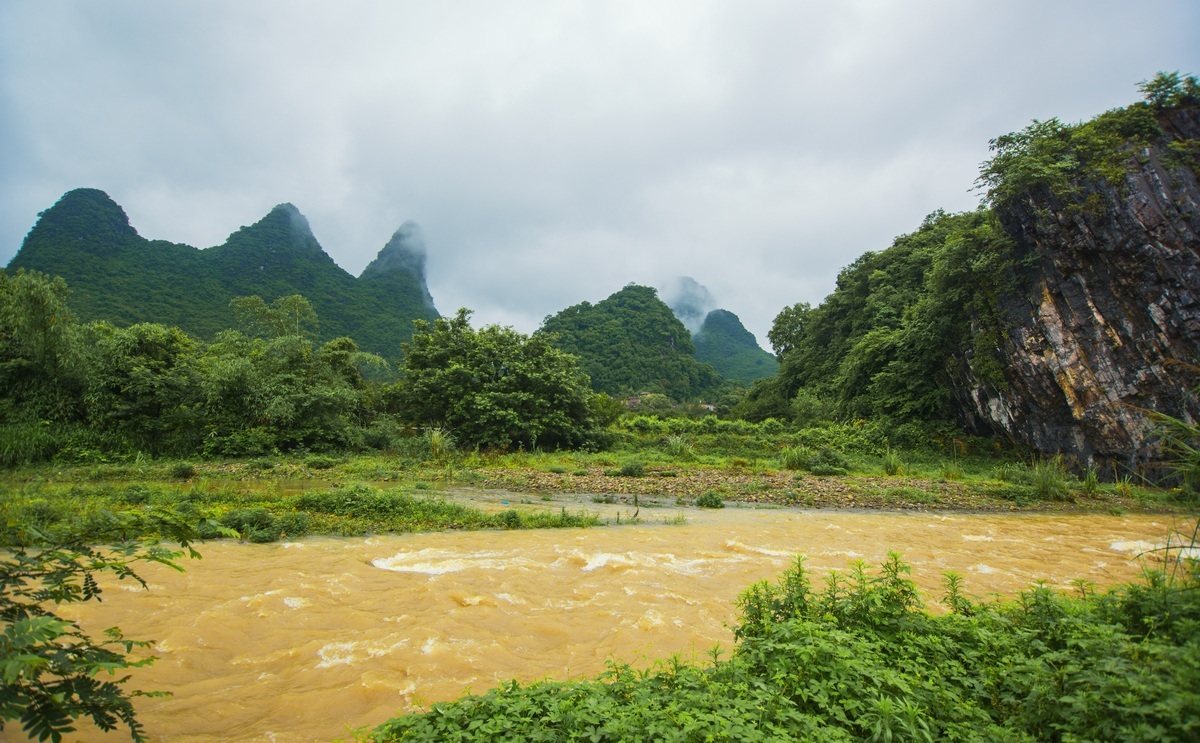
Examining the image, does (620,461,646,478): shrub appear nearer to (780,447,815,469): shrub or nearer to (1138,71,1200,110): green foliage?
(780,447,815,469): shrub

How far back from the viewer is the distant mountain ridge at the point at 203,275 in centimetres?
3716

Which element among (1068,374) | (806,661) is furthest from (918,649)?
(1068,374)

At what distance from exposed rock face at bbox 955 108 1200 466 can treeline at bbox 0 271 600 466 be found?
17073 millimetres

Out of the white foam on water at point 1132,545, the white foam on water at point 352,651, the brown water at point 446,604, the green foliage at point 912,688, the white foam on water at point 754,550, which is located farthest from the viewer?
the white foam on water at point 1132,545

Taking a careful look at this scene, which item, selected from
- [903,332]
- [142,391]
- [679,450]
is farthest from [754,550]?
[903,332]

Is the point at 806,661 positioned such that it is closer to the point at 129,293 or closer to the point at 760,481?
the point at 760,481

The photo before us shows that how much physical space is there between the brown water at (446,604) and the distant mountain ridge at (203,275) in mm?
37034

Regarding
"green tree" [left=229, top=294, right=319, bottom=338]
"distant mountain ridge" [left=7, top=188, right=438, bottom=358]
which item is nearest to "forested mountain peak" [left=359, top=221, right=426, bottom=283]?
"distant mountain ridge" [left=7, top=188, right=438, bottom=358]

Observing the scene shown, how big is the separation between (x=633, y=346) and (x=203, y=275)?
3905 centimetres

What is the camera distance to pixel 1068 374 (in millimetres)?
17594

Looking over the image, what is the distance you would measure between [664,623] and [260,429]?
59.5 ft

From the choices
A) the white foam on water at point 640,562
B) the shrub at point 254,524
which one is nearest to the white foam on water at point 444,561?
the white foam on water at point 640,562

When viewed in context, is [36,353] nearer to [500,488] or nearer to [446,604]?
[500,488]

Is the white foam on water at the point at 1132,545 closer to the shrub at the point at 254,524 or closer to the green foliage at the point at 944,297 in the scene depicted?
the green foliage at the point at 944,297
